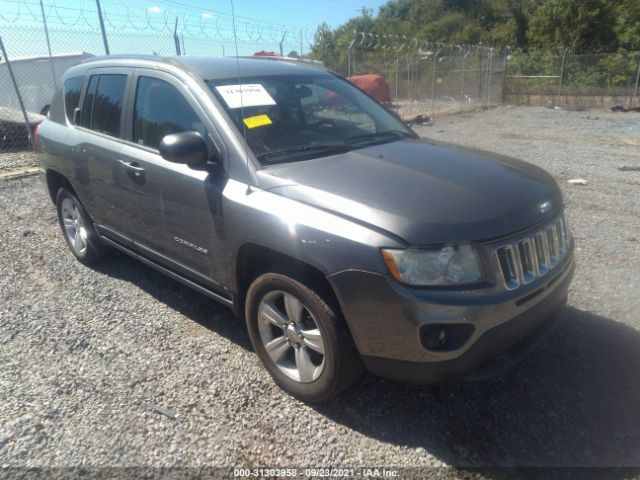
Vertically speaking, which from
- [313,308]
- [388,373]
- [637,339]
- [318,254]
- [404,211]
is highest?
[404,211]

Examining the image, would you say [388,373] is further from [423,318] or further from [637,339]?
[637,339]

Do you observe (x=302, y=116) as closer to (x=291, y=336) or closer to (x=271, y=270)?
(x=271, y=270)

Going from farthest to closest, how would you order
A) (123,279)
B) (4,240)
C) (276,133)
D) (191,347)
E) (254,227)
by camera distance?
(4,240), (123,279), (191,347), (276,133), (254,227)

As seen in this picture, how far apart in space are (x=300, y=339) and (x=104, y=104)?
270 centimetres

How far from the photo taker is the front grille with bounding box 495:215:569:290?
2.35 meters

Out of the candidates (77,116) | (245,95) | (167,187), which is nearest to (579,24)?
(77,116)

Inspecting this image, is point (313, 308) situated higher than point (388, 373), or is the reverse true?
point (313, 308)

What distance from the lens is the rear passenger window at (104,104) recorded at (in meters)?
3.83

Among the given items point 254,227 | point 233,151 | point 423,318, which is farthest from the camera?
point 233,151

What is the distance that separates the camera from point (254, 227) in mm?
2697

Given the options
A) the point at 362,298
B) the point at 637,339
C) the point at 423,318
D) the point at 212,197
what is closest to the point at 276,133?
Result: the point at 212,197

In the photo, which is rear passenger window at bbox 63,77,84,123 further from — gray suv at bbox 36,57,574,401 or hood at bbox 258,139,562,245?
hood at bbox 258,139,562,245

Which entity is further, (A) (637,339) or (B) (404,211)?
(A) (637,339)

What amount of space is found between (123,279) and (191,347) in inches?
59.6
